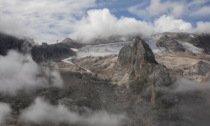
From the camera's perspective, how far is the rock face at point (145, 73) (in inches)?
2435

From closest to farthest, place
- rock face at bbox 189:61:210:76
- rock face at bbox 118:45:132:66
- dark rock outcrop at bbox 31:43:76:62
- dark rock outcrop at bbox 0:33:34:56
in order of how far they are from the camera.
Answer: dark rock outcrop at bbox 0:33:34:56, rock face at bbox 118:45:132:66, rock face at bbox 189:61:210:76, dark rock outcrop at bbox 31:43:76:62

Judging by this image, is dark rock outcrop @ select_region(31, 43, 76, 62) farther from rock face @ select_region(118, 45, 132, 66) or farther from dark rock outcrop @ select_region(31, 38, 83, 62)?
rock face @ select_region(118, 45, 132, 66)

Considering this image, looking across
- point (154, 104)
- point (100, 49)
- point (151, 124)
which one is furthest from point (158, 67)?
point (100, 49)

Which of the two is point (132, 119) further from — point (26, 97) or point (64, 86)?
point (26, 97)

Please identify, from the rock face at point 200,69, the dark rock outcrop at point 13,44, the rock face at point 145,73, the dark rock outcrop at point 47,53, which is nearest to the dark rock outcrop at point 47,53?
the dark rock outcrop at point 47,53

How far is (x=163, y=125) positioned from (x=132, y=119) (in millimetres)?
8536

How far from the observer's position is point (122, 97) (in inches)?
2650

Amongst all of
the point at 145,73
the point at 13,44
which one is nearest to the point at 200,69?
the point at 145,73

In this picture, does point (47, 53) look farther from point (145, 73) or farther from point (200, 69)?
point (200, 69)

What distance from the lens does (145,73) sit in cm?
6575

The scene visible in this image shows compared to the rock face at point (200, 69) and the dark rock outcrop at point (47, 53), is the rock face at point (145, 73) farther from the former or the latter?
the dark rock outcrop at point (47, 53)

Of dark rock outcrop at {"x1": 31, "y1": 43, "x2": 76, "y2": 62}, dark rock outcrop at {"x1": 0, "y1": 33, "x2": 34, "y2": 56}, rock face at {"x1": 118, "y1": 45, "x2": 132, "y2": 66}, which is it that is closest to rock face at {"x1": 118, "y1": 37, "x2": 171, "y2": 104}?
rock face at {"x1": 118, "y1": 45, "x2": 132, "y2": 66}

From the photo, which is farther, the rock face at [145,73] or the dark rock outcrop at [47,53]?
the dark rock outcrop at [47,53]

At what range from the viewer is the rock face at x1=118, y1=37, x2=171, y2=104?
61.8 metres
